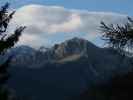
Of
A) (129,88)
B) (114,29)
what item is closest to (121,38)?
(114,29)

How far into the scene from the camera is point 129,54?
1567 cm

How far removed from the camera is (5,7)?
19859 mm

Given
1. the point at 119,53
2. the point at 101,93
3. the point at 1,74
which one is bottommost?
the point at 101,93

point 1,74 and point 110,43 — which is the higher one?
point 110,43

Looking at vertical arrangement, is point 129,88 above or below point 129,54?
below

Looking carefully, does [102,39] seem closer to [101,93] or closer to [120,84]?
[120,84]

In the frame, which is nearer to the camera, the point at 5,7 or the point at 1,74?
the point at 1,74

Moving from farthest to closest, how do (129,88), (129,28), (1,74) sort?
(129,88), (1,74), (129,28)

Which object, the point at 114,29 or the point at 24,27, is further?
the point at 24,27

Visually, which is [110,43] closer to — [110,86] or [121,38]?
[121,38]

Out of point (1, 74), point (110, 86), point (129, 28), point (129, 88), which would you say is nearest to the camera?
point (129, 28)

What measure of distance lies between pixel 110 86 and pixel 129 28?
22.2 feet

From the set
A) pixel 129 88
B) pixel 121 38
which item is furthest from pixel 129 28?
pixel 129 88

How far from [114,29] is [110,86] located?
646 cm
